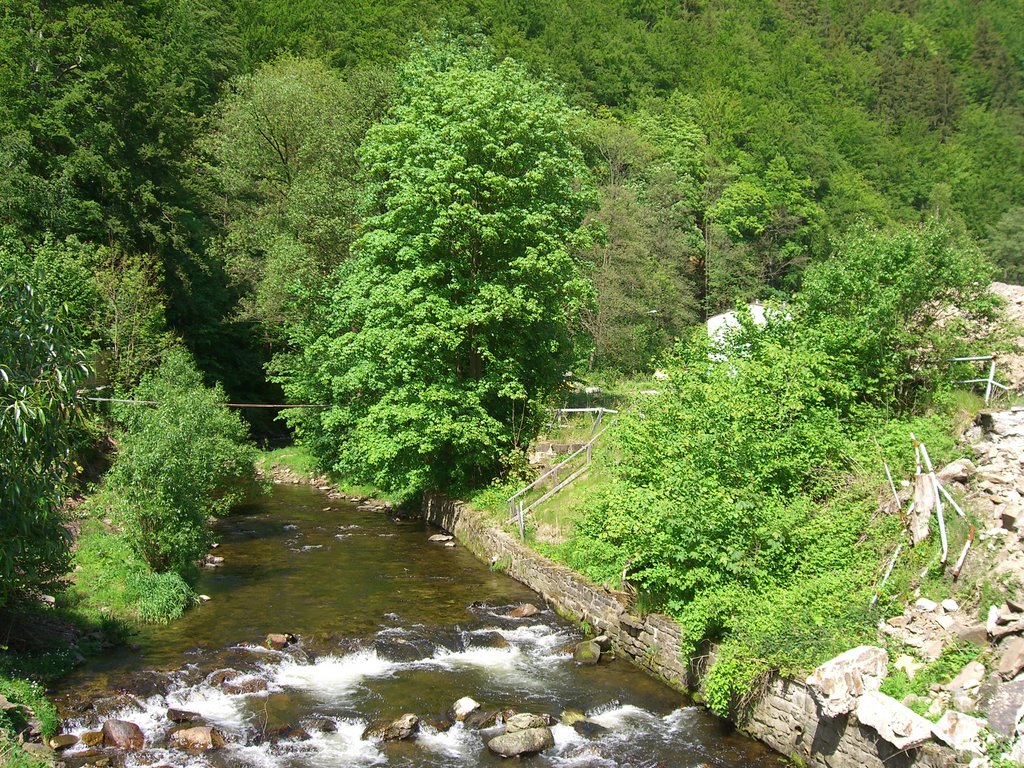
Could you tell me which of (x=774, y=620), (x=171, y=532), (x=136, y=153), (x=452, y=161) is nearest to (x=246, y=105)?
(x=136, y=153)

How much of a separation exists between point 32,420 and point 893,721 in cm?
1247

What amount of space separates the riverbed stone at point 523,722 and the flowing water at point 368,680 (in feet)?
0.90

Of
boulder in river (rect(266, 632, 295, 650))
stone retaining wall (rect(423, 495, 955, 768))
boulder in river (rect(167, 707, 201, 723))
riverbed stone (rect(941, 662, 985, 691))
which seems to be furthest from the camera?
boulder in river (rect(266, 632, 295, 650))

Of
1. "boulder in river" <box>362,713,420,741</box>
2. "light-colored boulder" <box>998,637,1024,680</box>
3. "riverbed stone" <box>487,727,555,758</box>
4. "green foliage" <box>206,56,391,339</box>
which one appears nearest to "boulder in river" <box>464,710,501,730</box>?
"riverbed stone" <box>487,727,555,758</box>

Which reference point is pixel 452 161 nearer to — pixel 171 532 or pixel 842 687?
pixel 171 532

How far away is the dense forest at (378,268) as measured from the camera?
15.5m

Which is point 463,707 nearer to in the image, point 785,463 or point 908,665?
point 908,665

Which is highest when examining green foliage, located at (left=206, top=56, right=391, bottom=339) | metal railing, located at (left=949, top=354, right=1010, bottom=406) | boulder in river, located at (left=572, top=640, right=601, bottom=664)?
green foliage, located at (left=206, top=56, right=391, bottom=339)

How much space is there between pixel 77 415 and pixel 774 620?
11364 mm

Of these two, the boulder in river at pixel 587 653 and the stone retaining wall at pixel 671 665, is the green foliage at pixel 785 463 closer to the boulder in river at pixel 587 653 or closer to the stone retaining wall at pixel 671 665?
the stone retaining wall at pixel 671 665

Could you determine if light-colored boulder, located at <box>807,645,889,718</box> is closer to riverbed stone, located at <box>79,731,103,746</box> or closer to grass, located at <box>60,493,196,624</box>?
riverbed stone, located at <box>79,731,103,746</box>

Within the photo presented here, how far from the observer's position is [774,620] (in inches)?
484

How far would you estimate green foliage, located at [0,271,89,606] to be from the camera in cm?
1215

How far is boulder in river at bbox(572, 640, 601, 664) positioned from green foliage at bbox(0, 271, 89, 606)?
919cm
